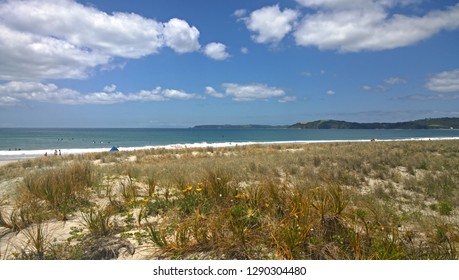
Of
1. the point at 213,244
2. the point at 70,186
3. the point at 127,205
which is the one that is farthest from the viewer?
the point at 70,186

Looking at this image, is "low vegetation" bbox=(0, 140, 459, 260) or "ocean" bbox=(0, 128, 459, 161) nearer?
"low vegetation" bbox=(0, 140, 459, 260)

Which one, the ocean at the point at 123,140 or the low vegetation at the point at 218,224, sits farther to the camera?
the ocean at the point at 123,140

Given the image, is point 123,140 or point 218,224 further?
point 123,140

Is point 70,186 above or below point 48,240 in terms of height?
above

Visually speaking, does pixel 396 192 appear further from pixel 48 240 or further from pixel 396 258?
pixel 48 240

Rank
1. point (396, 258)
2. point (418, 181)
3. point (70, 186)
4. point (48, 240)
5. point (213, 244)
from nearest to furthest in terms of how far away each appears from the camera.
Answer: point (396, 258) → point (213, 244) → point (48, 240) → point (70, 186) → point (418, 181)

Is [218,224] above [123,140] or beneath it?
beneath

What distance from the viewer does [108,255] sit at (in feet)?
13.8
